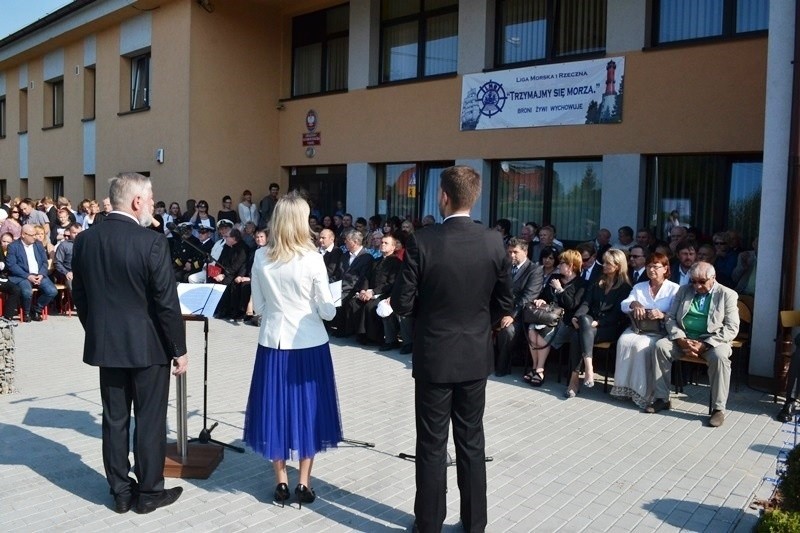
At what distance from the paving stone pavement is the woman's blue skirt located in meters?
0.39

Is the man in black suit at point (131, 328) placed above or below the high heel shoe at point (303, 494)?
above

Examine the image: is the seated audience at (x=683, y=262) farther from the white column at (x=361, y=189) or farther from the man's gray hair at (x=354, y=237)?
the white column at (x=361, y=189)

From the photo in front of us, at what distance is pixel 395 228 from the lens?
495 inches

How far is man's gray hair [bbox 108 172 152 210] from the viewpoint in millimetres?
4441

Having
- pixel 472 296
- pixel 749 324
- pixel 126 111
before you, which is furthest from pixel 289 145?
pixel 472 296

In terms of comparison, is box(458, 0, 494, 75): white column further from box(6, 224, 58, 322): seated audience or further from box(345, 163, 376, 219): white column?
box(6, 224, 58, 322): seated audience

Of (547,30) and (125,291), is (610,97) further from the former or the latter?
(125,291)

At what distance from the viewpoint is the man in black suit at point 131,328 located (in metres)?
4.38

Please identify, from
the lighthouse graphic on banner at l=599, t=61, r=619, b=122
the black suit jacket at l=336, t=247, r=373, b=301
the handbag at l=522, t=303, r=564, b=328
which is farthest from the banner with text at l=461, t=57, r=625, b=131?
the handbag at l=522, t=303, r=564, b=328

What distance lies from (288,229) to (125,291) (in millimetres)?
1031

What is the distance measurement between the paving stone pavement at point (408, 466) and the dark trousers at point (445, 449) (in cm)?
33

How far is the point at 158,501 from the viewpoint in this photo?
15.0 feet

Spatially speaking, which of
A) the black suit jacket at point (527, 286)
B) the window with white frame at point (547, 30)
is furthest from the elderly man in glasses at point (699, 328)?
the window with white frame at point (547, 30)

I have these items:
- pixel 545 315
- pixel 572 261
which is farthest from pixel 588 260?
pixel 545 315
